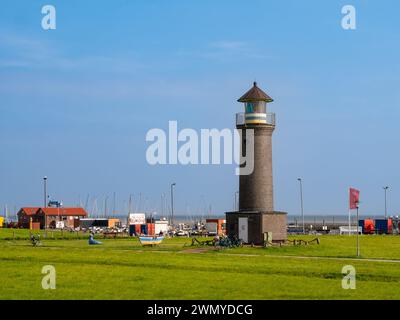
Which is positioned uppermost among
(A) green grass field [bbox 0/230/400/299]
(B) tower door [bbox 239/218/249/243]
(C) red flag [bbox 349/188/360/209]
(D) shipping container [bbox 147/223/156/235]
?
(C) red flag [bbox 349/188/360/209]

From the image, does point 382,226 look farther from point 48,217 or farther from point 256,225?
point 48,217

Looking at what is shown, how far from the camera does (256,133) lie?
67.3 metres

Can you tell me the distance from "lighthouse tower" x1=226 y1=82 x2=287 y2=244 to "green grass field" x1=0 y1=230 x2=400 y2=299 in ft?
40.6

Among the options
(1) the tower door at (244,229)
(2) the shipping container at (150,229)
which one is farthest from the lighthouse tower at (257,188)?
(2) the shipping container at (150,229)

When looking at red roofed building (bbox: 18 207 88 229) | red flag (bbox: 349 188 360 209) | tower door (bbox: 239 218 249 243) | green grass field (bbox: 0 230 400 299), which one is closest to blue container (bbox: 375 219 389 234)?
tower door (bbox: 239 218 249 243)

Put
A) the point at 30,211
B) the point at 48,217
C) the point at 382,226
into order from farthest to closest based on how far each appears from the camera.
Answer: the point at 30,211, the point at 48,217, the point at 382,226

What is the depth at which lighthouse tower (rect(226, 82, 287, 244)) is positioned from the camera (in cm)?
6675

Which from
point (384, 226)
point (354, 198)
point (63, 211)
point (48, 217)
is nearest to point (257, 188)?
point (354, 198)

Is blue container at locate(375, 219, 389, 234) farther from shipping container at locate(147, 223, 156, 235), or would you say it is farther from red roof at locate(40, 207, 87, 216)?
red roof at locate(40, 207, 87, 216)

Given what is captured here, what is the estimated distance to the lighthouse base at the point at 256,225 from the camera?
218 feet

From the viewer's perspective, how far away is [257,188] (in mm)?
Answer: 66875

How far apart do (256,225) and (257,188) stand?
352 cm
